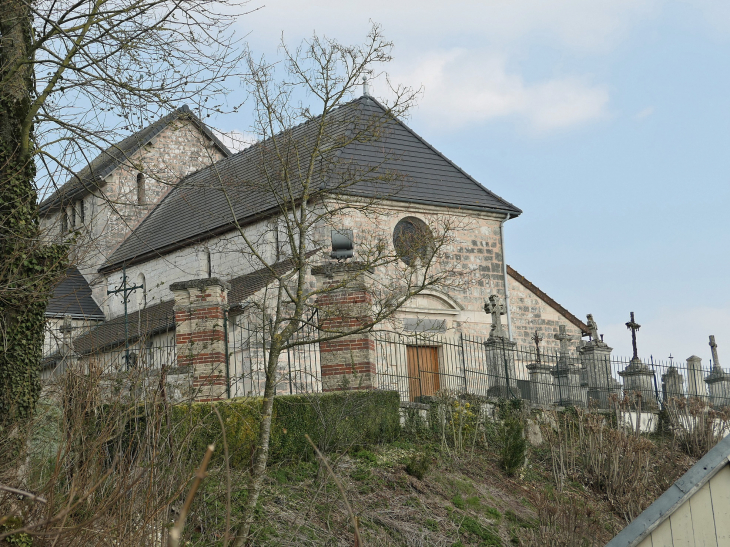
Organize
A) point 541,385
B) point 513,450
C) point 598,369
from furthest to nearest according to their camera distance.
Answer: point 598,369 → point 541,385 → point 513,450

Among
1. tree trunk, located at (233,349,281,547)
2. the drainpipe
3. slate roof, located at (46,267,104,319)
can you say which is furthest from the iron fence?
slate roof, located at (46,267,104,319)

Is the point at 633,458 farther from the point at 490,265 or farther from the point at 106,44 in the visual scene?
the point at 490,265

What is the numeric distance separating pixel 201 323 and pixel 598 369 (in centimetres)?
940

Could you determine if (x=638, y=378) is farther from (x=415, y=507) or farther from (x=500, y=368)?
(x=415, y=507)

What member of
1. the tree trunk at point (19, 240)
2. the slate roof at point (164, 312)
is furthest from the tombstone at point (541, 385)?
the tree trunk at point (19, 240)

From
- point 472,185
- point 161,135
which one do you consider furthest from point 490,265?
point 161,135

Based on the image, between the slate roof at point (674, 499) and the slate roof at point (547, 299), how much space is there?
56.5 feet

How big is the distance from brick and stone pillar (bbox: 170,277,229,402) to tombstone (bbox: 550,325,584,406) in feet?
23.8

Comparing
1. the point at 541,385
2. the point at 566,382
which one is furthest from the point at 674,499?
the point at 566,382

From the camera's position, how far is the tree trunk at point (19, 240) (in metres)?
7.26

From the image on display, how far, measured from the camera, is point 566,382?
1619 cm

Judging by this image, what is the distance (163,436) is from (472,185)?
1757cm

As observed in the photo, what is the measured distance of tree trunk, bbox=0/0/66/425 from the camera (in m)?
7.26

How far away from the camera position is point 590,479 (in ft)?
38.9
